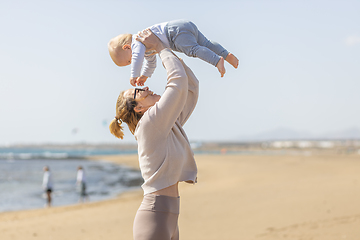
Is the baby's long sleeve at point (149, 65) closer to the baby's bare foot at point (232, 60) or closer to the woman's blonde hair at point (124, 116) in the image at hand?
the woman's blonde hair at point (124, 116)

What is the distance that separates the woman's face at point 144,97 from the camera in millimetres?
2006

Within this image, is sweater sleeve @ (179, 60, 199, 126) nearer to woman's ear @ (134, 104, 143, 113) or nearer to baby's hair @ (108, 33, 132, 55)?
woman's ear @ (134, 104, 143, 113)

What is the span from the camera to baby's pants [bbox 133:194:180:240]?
1830 mm

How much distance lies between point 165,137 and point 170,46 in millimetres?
758

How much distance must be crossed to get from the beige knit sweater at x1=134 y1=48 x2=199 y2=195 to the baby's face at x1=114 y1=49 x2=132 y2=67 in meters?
0.51

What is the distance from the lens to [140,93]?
2020 mm

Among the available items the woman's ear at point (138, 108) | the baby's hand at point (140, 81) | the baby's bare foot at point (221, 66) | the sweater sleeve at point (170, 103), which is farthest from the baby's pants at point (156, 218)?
the baby's bare foot at point (221, 66)

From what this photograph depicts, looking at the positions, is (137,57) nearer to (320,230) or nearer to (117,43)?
Answer: (117,43)

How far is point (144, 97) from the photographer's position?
6.60ft

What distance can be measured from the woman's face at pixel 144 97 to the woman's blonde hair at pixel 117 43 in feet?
1.51

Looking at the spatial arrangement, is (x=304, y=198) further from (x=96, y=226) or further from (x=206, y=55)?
(x=206, y=55)

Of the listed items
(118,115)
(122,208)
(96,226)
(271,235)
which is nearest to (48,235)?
(96,226)

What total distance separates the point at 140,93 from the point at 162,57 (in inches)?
9.6

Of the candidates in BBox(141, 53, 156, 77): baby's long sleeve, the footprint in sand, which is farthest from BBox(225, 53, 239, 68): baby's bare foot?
the footprint in sand
